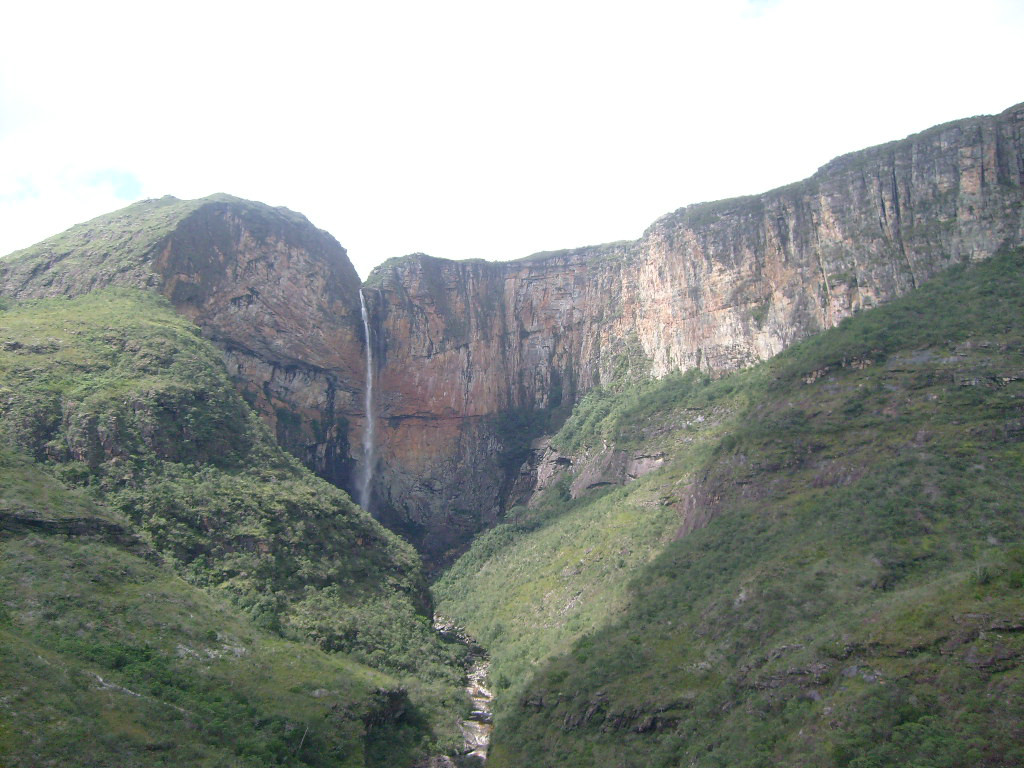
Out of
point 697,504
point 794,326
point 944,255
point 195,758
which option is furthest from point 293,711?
point 944,255

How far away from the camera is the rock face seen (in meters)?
58.7

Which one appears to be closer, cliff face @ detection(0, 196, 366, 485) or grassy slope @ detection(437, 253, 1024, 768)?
grassy slope @ detection(437, 253, 1024, 768)

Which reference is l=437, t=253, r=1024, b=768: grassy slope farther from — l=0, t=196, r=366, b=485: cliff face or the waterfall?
l=0, t=196, r=366, b=485: cliff face

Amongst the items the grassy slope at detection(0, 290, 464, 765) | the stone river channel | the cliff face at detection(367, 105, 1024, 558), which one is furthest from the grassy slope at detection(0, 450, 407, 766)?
the cliff face at detection(367, 105, 1024, 558)

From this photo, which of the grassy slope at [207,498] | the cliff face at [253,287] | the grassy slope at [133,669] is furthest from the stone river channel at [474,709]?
the cliff face at [253,287]

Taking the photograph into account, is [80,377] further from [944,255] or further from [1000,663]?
[944,255]

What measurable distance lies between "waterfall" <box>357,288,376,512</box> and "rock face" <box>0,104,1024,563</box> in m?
0.62

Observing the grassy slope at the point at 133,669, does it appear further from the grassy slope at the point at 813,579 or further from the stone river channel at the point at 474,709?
the grassy slope at the point at 813,579

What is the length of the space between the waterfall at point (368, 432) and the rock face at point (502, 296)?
623 millimetres

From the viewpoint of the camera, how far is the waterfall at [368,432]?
251 ft

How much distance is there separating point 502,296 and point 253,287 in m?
26.4

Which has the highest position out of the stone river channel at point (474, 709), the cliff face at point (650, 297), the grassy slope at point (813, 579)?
the cliff face at point (650, 297)

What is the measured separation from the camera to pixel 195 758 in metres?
29.1

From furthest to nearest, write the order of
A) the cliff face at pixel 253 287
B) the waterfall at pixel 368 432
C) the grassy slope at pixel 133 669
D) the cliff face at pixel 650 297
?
the waterfall at pixel 368 432
the cliff face at pixel 253 287
the cliff face at pixel 650 297
the grassy slope at pixel 133 669
